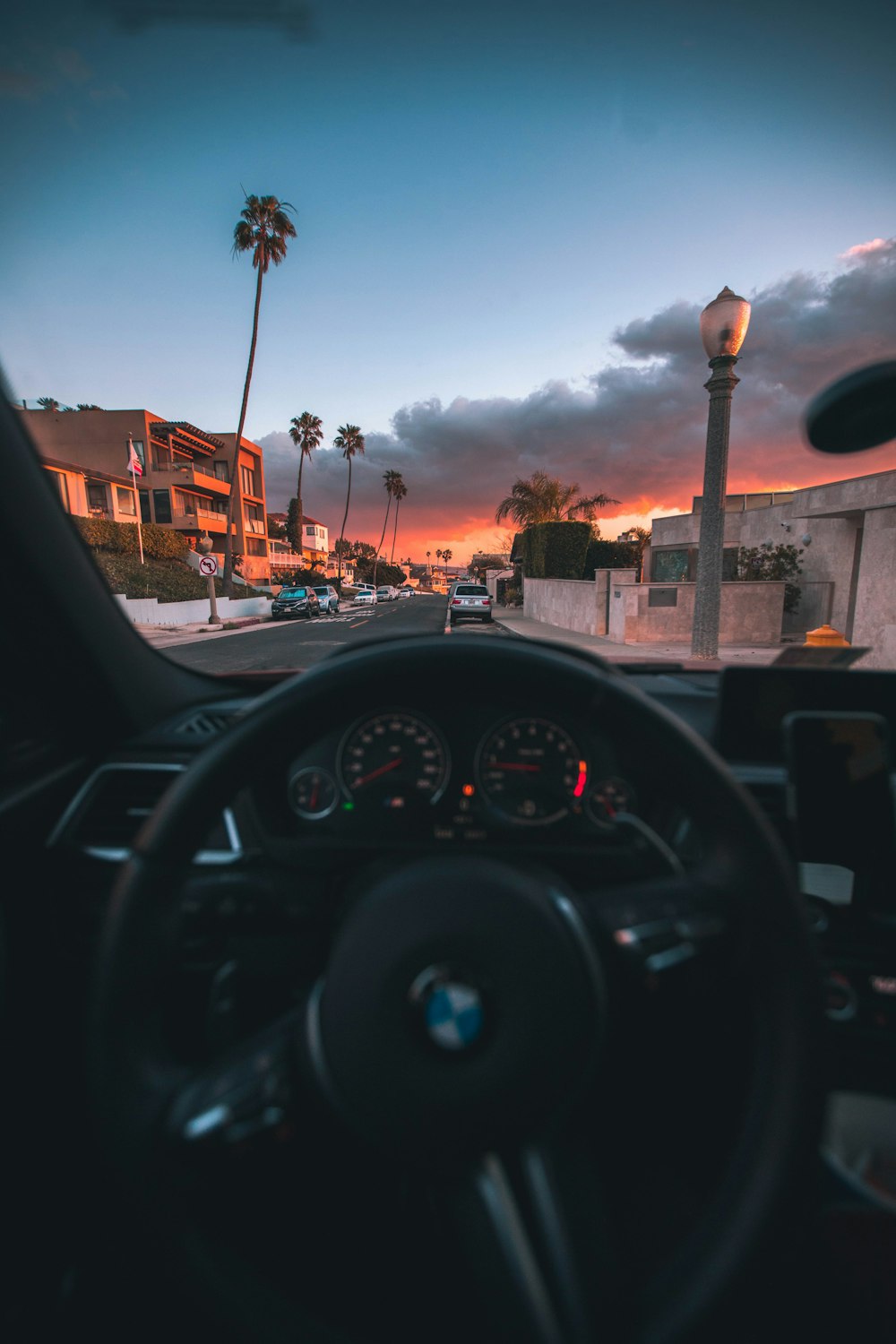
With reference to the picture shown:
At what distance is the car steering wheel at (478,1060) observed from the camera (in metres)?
0.89

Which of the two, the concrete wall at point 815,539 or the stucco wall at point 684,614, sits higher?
the concrete wall at point 815,539

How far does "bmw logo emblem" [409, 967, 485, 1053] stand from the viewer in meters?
0.90

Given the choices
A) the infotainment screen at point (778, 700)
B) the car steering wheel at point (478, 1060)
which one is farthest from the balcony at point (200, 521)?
the car steering wheel at point (478, 1060)

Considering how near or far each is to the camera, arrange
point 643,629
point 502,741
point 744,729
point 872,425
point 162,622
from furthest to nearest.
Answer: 1. point 162,622
2. point 643,629
3. point 744,729
4. point 502,741
5. point 872,425

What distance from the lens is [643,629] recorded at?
42.2 feet

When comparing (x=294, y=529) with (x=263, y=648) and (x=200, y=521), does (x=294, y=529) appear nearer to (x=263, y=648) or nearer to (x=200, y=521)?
(x=200, y=521)

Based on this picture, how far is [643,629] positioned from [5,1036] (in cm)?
1269

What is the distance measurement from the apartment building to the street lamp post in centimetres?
2356

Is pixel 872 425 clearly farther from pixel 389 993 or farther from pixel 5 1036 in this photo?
pixel 5 1036

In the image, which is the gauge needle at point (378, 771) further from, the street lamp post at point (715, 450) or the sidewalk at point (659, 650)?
the street lamp post at point (715, 450)

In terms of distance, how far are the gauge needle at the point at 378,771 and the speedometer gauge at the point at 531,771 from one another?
0.24 meters

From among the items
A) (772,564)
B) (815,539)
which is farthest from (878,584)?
(772,564)

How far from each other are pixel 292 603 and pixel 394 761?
28.0m

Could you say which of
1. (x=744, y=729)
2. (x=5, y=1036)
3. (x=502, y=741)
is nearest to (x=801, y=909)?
(x=502, y=741)
